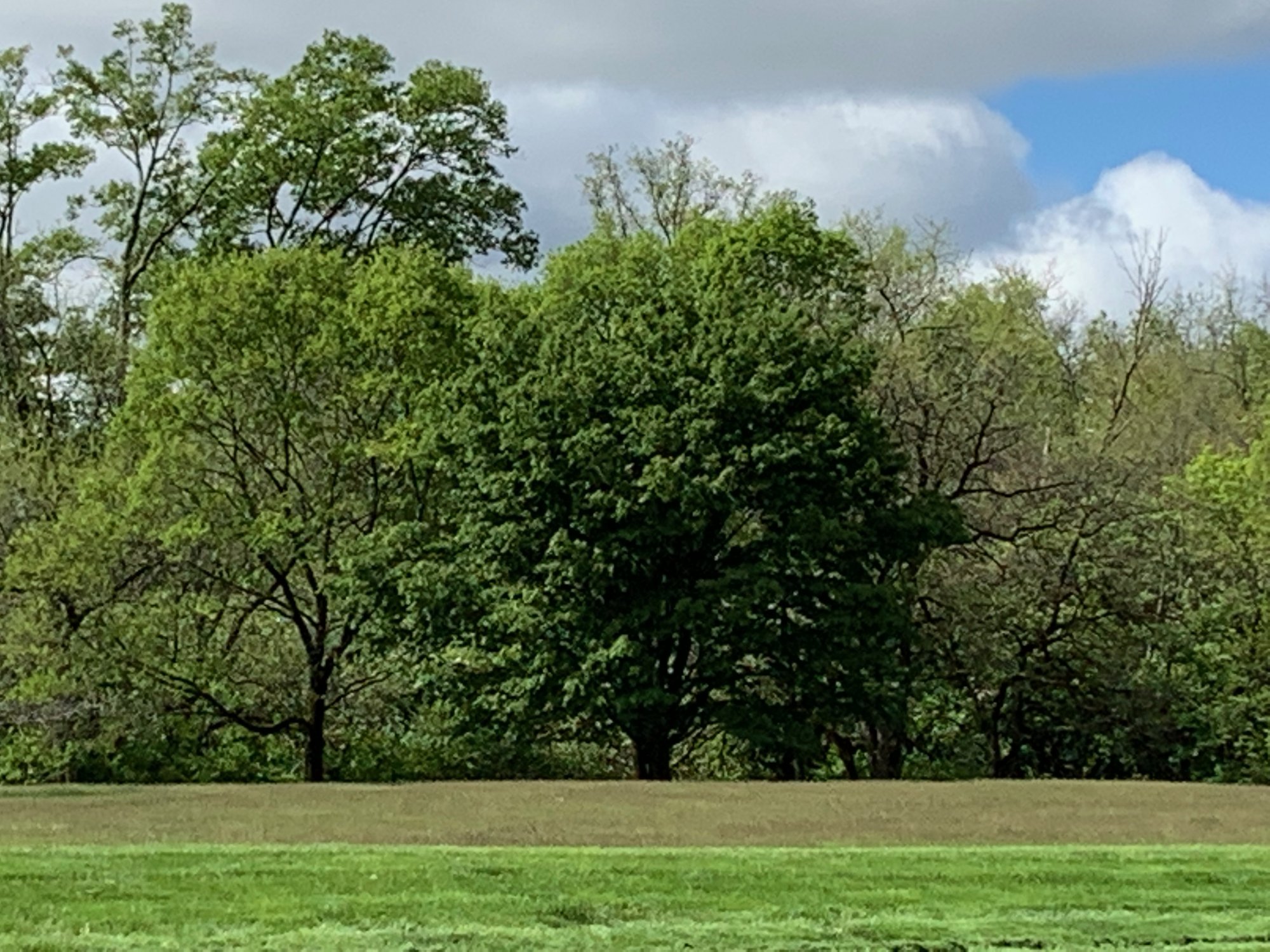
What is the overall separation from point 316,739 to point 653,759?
21.8 feet

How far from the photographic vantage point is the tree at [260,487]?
34250 mm

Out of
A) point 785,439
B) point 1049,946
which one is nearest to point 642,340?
point 785,439

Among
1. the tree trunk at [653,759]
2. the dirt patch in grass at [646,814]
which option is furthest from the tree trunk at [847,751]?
the dirt patch in grass at [646,814]

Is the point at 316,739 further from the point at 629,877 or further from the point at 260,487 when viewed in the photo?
the point at 629,877

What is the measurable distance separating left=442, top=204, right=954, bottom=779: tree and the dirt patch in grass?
12.1 feet

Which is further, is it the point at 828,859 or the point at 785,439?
the point at 785,439

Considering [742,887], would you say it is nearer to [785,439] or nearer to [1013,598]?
[785,439]

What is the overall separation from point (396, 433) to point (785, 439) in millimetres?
7346

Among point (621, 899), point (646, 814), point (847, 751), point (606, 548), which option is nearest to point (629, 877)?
point (621, 899)

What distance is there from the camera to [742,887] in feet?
48.6

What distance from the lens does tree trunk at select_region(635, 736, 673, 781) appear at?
34250 mm

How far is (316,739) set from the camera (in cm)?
3566

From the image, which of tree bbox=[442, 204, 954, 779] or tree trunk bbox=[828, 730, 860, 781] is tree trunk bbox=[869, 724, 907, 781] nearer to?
tree trunk bbox=[828, 730, 860, 781]

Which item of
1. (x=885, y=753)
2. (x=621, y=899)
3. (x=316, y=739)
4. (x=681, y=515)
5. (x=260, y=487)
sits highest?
(x=260, y=487)
